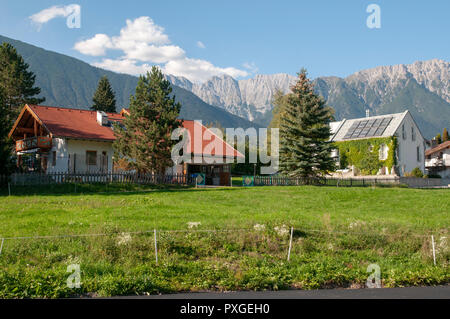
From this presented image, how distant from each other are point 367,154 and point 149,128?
100 ft

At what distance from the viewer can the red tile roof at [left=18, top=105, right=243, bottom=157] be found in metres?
36.6

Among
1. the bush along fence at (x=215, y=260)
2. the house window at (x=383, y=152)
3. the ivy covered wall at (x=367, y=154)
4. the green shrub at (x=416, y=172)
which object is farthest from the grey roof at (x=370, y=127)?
the bush along fence at (x=215, y=260)

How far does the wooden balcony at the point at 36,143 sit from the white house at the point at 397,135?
32.2 m

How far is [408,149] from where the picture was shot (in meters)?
51.3

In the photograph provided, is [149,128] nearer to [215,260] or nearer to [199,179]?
[199,179]

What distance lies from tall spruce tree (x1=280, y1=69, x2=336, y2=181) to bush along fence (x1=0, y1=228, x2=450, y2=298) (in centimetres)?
2152

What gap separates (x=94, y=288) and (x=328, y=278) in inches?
214

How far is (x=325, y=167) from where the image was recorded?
34.7 meters

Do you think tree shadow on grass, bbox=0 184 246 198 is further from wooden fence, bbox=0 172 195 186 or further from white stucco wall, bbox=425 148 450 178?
white stucco wall, bbox=425 148 450 178

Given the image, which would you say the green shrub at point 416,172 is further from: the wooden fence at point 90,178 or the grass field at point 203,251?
the grass field at point 203,251

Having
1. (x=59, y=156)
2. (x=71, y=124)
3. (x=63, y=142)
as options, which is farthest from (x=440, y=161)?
(x=59, y=156)

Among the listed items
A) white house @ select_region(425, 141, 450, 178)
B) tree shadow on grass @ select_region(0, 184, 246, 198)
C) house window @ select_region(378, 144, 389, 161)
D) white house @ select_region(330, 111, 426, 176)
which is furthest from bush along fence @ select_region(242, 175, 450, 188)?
white house @ select_region(425, 141, 450, 178)

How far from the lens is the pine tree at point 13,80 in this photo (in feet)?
175

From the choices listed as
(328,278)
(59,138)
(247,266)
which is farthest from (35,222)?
(59,138)
